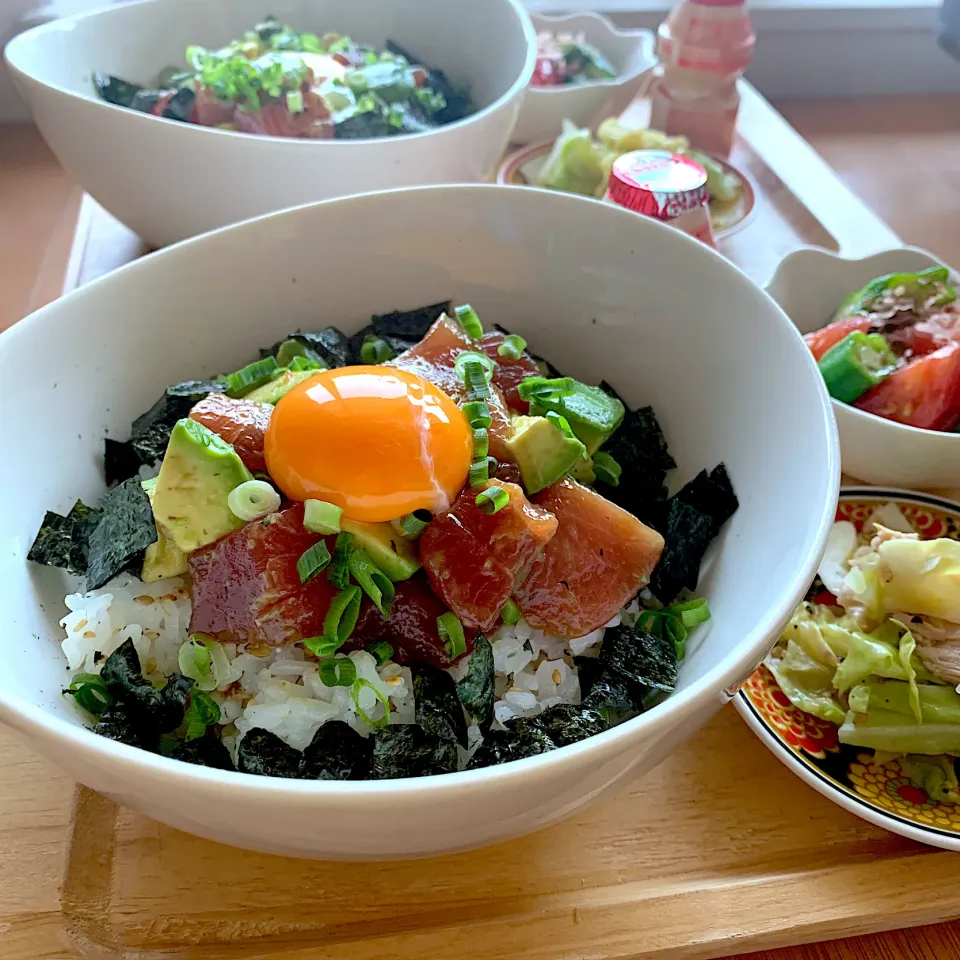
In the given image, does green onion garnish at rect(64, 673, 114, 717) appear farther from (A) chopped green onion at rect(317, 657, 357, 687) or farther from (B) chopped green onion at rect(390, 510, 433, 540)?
(B) chopped green onion at rect(390, 510, 433, 540)

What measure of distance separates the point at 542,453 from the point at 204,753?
0.56 meters

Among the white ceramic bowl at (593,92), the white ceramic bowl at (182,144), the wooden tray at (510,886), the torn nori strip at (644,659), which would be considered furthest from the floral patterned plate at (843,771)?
the white ceramic bowl at (593,92)

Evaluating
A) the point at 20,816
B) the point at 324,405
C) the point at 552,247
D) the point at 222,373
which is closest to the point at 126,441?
the point at 222,373

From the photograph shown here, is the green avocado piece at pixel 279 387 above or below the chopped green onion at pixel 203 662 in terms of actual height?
above

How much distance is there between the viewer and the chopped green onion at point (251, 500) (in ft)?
3.47

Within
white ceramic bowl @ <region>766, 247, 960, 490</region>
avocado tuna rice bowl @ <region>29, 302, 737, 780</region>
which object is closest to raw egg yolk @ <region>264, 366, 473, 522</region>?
avocado tuna rice bowl @ <region>29, 302, 737, 780</region>

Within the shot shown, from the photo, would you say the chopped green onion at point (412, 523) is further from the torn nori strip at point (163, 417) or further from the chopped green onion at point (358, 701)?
the torn nori strip at point (163, 417)

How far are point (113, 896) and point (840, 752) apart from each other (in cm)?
96

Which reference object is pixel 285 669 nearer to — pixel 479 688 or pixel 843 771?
pixel 479 688

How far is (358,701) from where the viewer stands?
1.06 m

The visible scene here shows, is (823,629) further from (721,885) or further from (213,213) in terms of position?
(213,213)

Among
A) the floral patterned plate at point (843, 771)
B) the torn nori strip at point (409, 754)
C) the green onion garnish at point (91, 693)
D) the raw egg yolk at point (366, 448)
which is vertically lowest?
the floral patterned plate at point (843, 771)

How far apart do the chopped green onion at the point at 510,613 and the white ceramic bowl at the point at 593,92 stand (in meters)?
1.59

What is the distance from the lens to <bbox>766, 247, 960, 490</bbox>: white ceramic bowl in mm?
1519
